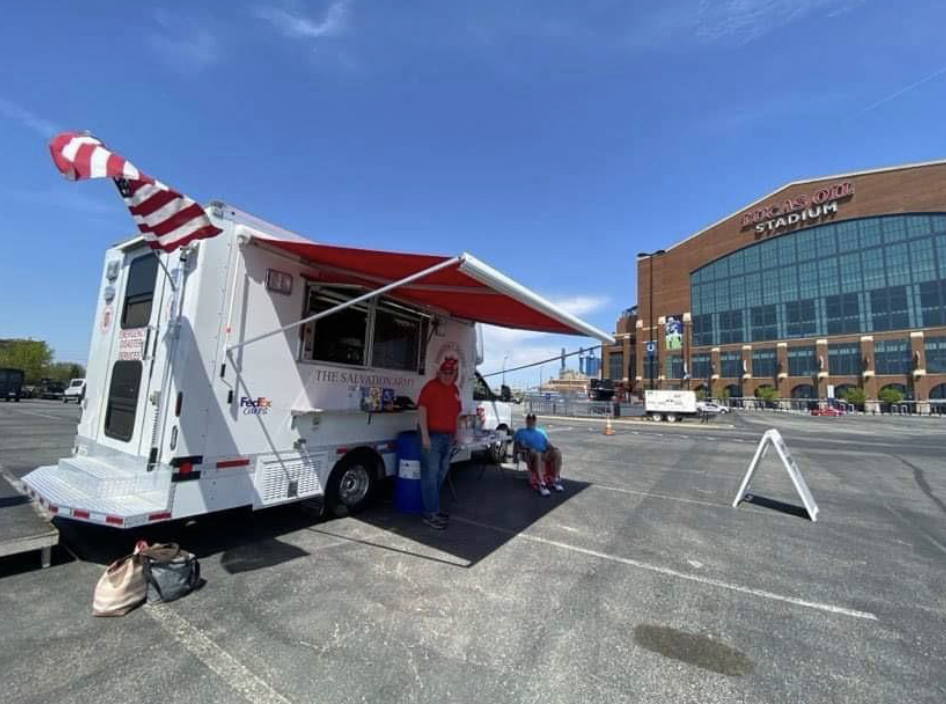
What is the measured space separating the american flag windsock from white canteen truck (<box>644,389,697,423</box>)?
34.2 m

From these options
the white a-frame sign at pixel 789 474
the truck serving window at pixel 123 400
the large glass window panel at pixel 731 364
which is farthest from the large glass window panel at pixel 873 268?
the truck serving window at pixel 123 400

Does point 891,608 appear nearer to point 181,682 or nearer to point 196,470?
point 181,682

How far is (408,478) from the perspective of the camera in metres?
5.47

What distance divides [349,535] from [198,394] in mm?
2055

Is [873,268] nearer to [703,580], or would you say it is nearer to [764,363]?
[764,363]

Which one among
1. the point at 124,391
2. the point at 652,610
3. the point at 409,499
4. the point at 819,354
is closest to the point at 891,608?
the point at 652,610

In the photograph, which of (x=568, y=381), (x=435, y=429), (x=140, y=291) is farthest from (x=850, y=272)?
(x=140, y=291)

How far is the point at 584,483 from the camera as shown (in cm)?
795

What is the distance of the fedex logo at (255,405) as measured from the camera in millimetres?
4012

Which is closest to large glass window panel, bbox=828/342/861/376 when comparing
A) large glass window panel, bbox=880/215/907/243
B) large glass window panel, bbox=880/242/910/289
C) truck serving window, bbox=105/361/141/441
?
large glass window panel, bbox=880/242/910/289

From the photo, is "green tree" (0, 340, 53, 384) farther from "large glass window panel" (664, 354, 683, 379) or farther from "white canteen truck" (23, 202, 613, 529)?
"large glass window panel" (664, 354, 683, 379)

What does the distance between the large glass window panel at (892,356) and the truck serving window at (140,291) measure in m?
72.5

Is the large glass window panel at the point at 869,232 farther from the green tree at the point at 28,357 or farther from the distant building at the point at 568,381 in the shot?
the green tree at the point at 28,357

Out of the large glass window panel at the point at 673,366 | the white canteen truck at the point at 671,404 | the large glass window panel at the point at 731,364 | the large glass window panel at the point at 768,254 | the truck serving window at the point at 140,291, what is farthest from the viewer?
the large glass window panel at the point at 673,366
